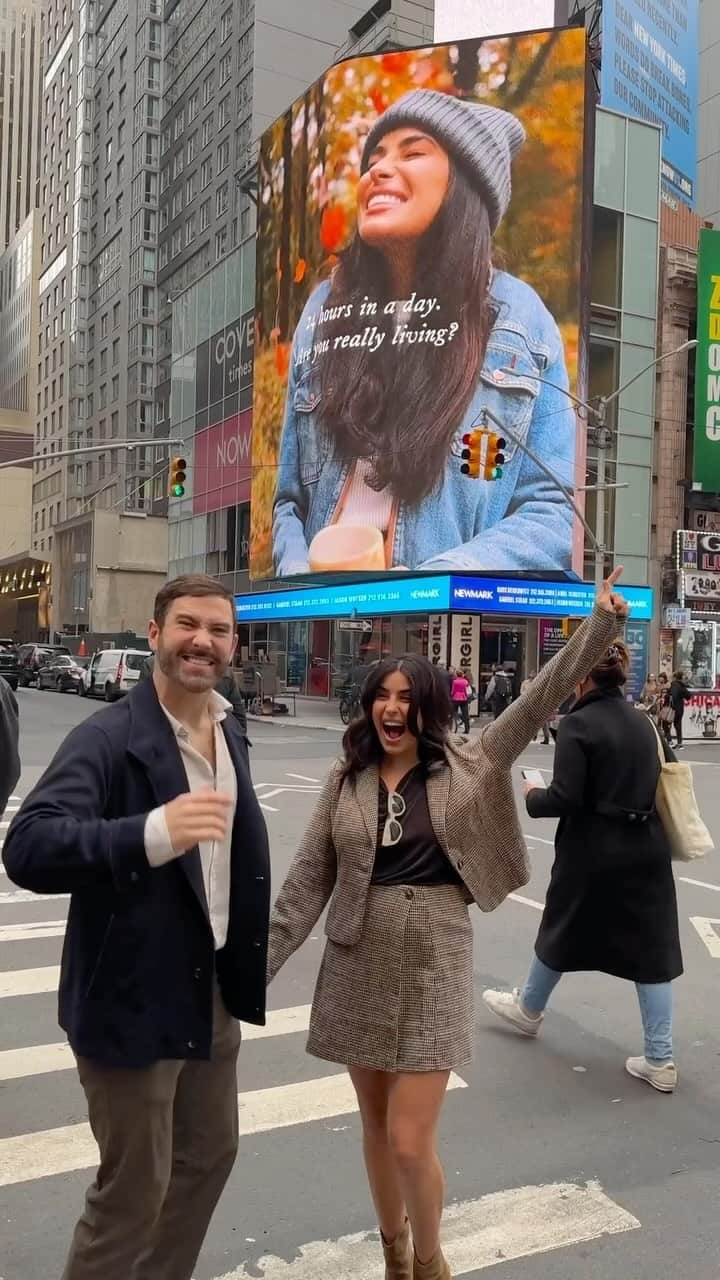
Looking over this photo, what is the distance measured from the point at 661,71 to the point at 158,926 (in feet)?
168

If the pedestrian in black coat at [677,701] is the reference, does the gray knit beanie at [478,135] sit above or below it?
above

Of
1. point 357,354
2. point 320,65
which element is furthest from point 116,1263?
point 320,65

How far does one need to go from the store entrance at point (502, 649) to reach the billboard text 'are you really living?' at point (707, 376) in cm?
994

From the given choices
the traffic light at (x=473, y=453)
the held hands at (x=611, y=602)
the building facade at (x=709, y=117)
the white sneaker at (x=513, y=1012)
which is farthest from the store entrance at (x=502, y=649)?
the held hands at (x=611, y=602)

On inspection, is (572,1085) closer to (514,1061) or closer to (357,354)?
(514,1061)

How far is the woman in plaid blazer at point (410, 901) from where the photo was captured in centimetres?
279

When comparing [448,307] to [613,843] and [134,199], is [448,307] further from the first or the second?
[134,199]

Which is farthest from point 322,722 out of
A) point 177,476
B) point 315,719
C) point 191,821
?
point 191,821

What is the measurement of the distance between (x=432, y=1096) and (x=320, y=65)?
6300cm

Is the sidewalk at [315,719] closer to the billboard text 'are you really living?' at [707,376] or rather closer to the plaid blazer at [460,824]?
the billboard text 'are you really living?' at [707,376]

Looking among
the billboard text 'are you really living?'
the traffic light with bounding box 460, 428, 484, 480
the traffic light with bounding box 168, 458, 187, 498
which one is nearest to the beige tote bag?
the traffic light with bounding box 460, 428, 484, 480

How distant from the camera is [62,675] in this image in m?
39.6

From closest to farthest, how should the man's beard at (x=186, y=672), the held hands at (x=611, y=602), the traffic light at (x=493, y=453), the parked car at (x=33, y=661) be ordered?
the man's beard at (x=186, y=672), the held hands at (x=611, y=602), the traffic light at (x=493, y=453), the parked car at (x=33, y=661)

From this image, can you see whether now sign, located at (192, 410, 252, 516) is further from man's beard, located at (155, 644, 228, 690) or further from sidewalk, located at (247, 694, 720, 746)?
man's beard, located at (155, 644, 228, 690)
